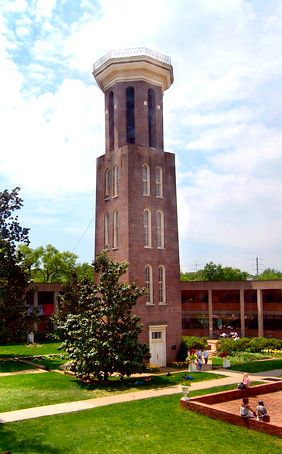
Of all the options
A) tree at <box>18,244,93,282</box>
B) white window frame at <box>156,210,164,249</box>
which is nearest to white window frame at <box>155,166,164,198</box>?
white window frame at <box>156,210,164,249</box>

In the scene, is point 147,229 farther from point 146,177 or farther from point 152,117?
point 152,117

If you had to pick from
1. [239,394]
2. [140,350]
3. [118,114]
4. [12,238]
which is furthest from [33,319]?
[239,394]

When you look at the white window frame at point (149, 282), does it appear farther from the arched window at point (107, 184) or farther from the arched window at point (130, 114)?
the arched window at point (130, 114)

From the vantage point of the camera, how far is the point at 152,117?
37125mm

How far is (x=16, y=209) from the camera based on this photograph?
33.9m

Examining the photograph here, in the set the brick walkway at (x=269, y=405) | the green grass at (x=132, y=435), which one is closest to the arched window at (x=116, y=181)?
the brick walkway at (x=269, y=405)

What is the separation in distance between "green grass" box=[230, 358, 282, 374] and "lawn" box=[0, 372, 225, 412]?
154 inches

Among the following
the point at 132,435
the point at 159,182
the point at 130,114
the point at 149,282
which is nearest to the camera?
the point at 132,435

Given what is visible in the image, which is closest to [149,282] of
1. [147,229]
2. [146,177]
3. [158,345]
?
[147,229]

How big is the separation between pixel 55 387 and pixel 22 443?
369 inches

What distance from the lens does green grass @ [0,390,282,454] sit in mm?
16234

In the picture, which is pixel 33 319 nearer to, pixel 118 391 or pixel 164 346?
pixel 164 346

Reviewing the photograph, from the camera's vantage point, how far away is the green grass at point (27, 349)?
42.4 metres

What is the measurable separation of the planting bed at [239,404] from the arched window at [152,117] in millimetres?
19678
